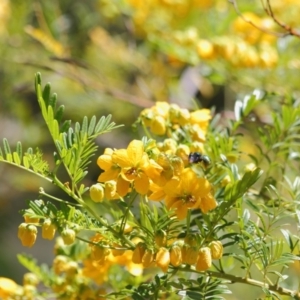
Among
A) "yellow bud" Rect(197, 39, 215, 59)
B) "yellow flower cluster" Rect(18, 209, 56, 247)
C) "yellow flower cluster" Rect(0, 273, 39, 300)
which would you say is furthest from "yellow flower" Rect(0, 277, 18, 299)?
"yellow bud" Rect(197, 39, 215, 59)

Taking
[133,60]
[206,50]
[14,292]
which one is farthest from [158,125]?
[133,60]

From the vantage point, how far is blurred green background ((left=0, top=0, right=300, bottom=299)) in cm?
110

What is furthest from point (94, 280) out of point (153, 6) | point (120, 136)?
point (120, 136)

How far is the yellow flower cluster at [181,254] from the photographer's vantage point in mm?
502

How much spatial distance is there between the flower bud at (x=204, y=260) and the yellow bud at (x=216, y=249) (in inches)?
0.4

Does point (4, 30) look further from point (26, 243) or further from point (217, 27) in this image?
point (26, 243)

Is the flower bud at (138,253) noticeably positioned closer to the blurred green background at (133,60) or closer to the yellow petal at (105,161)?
the yellow petal at (105,161)

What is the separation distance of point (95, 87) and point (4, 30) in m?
0.44

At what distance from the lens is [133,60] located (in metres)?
1.63

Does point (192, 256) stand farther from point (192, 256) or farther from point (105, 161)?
point (105, 161)

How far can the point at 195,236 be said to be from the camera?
522 millimetres

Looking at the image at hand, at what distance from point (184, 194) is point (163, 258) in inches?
2.3

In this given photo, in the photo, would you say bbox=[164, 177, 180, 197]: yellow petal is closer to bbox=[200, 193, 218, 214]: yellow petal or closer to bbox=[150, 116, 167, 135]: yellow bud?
bbox=[200, 193, 218, 214]: yellow petal

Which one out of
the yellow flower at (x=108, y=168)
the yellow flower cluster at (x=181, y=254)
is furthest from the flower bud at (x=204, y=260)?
the yellow flower at (x=108, y=168)
